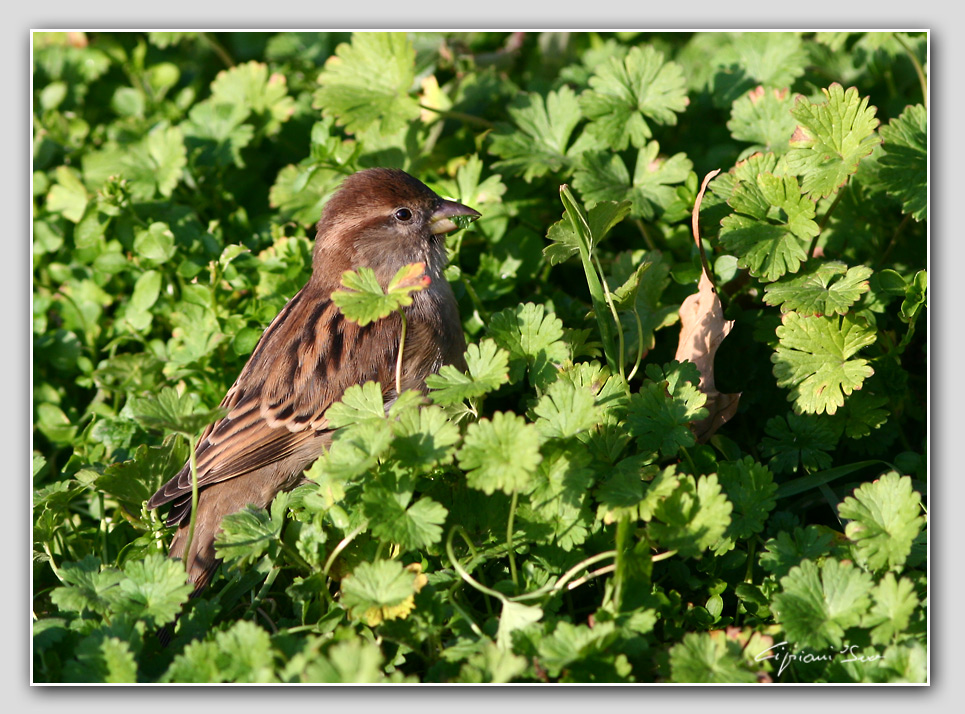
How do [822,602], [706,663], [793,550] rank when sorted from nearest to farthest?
[706,663], [822,602], [793,550]

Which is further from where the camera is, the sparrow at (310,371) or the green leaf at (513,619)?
the sparrow at (310,371)

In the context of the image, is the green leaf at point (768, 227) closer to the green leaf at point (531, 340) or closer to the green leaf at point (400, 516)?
the green leaf at point (531, 340)

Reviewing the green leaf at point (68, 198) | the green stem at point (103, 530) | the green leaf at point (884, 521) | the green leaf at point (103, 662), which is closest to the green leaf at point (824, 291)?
the green leaf at point (884, 521)

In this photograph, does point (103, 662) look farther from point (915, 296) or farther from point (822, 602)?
point (915, 296)

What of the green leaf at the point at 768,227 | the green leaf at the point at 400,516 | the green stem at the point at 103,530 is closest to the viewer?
the green leaf at the point at 400,516

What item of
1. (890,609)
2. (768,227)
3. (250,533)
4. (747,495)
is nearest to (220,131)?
(250,533)

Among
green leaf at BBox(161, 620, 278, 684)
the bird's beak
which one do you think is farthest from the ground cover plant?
the bird's beak

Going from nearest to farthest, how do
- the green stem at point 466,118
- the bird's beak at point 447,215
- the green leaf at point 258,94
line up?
the bird's beak at point 447,215 < the green stem at point 466,118 < the green leaf at point 258,94

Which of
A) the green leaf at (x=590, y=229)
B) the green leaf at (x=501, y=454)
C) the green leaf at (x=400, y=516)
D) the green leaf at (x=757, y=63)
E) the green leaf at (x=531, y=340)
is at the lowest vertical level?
the green leaf at (x=400, y=516)

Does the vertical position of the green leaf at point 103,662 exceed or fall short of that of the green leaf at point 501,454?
it falls short
